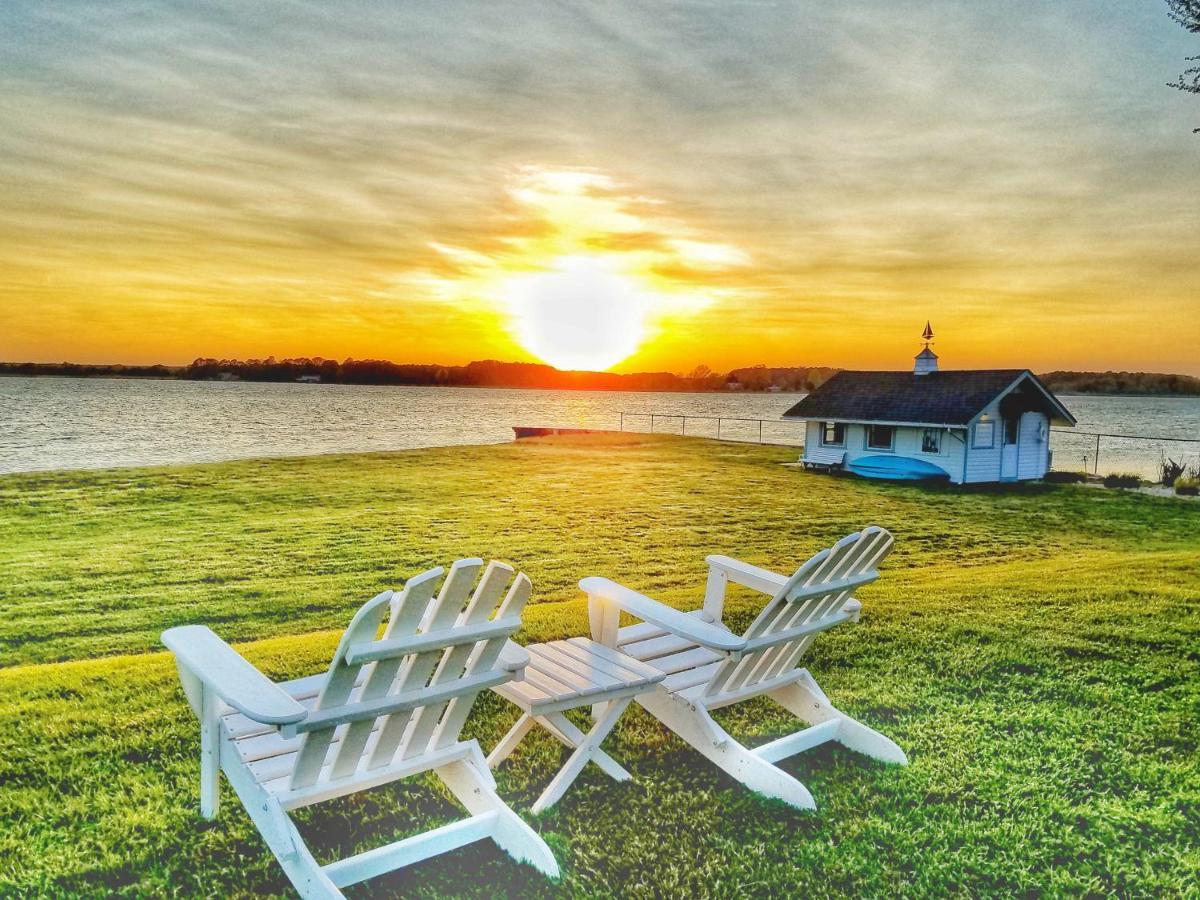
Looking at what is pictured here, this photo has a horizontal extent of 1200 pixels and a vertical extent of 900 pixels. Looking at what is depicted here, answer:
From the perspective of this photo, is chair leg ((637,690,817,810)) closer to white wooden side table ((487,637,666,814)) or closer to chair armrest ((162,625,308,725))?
white wooden side table ((487,637,666,814))

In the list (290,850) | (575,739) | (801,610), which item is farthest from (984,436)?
→ (290,850)

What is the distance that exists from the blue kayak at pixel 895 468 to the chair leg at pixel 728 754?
860 inches

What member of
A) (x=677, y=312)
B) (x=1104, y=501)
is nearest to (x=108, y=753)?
(x=1104, y=501)

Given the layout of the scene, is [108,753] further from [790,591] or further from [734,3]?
[734,3]

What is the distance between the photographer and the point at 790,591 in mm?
3414

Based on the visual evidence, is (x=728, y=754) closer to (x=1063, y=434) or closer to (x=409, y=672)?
(x=409, y=672)

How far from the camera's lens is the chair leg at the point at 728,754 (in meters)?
3.35

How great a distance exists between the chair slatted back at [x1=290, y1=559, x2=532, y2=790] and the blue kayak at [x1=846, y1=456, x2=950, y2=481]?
22.9m

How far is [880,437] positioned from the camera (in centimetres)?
2488

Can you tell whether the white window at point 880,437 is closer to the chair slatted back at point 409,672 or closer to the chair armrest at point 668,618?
the chair armrest at point 668,618

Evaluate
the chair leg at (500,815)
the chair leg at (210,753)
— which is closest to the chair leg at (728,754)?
the chair leg at (500,815)

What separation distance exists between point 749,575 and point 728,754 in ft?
3.31

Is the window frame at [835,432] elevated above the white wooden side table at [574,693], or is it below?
above

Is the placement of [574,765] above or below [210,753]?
below
